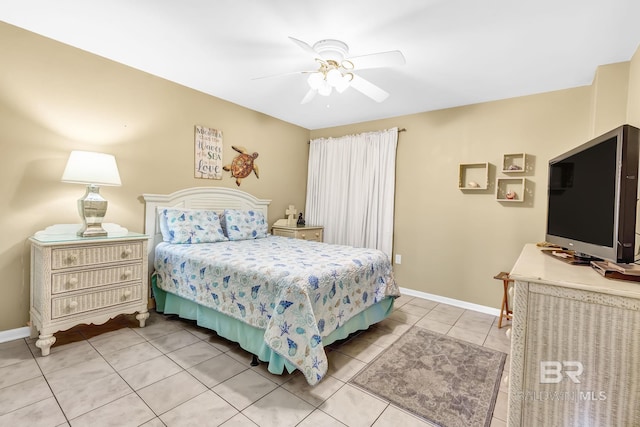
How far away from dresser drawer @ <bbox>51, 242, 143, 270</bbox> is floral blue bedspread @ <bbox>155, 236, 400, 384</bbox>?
1.01 ft

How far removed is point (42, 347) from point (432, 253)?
3784 millimetres

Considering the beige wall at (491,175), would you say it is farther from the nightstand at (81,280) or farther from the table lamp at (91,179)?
the table lamp at (91,179)

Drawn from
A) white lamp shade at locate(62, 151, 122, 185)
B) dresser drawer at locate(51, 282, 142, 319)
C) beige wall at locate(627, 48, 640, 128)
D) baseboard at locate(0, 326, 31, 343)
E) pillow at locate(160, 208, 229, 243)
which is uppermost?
beige wall at locate(627, 48, 640, 128)

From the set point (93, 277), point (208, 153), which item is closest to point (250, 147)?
point (208, 153)

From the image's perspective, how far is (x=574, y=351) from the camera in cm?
104

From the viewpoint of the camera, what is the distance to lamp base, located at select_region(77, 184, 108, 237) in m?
2.33

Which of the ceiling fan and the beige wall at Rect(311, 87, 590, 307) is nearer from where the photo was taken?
the ceiling fan

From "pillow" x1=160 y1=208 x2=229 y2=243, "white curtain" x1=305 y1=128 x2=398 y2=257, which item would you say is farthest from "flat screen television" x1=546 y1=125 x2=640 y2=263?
"pillow" x1=160 y1=208 x2=229 y2=243

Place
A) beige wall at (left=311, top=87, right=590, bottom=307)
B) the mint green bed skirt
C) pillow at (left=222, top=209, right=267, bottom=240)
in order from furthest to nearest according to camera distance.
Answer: pillow at (left=222, top=209, right=267, bottom=240) < beige wall at (left=311, top=87, right=590, bottom=307) < the mint green bed skirt

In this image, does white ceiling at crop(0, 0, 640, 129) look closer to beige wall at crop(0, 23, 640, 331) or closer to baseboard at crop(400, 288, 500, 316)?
beige wall at crop(0, 23, 640, 331)

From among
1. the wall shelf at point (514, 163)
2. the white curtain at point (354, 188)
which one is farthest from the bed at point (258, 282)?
the wall shelf at point (514, 163)

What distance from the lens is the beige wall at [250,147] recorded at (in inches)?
89.6

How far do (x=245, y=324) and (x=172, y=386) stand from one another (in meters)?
0.55

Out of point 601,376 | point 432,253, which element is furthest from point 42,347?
point 432,253
